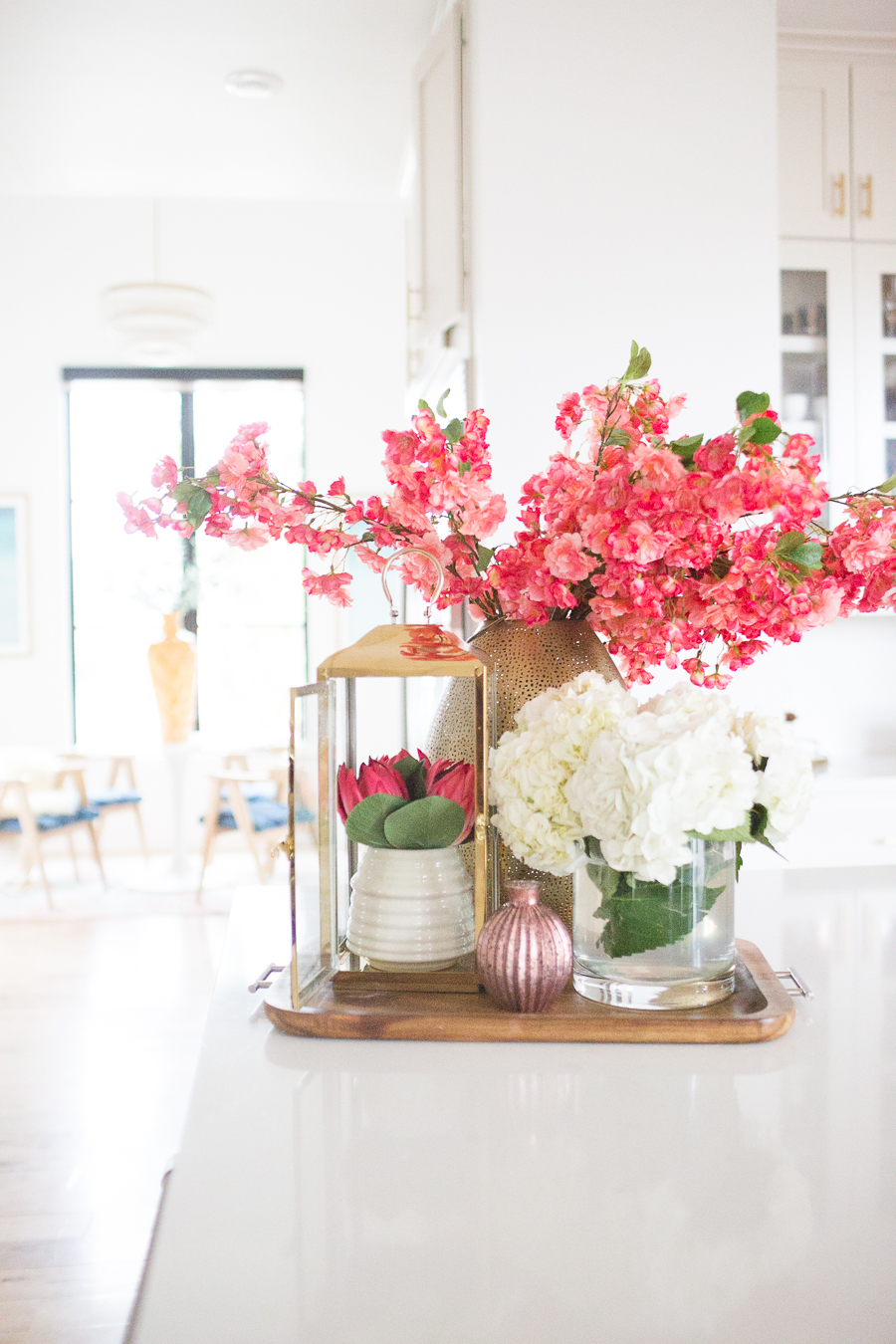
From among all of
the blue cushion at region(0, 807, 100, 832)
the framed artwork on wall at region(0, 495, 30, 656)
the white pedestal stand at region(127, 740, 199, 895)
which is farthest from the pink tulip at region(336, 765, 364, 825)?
the framed artwork on wall at region(0, 495, 30, 656)

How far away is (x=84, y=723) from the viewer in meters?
6.35

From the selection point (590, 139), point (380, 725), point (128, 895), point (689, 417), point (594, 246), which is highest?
point (590, 139)

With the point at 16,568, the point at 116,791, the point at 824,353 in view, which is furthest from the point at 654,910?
Result: the point at 16,568

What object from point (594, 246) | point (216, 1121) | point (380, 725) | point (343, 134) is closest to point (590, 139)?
point (594, 246)

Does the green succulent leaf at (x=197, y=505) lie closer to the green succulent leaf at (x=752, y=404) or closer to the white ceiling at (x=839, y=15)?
the green succulent leaf at (x=752, y=404)

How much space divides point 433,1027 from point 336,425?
5783mm

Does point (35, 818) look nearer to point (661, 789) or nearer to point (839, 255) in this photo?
point (839, 255)

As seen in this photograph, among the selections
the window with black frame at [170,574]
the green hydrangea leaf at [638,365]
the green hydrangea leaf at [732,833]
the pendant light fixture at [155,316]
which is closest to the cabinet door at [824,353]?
the green hydrangea leaf at [638,365]

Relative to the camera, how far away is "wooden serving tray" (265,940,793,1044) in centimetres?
83

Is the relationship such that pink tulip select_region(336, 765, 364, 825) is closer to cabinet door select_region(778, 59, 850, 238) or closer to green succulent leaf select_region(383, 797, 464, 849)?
green succulent leaf select_region(383, 797, 464, 849)

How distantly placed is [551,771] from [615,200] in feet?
6.47

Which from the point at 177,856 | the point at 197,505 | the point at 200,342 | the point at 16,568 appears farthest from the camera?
the point at 200,342

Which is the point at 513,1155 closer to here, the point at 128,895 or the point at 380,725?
the point at 128,895

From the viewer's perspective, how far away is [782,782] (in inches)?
31.2
